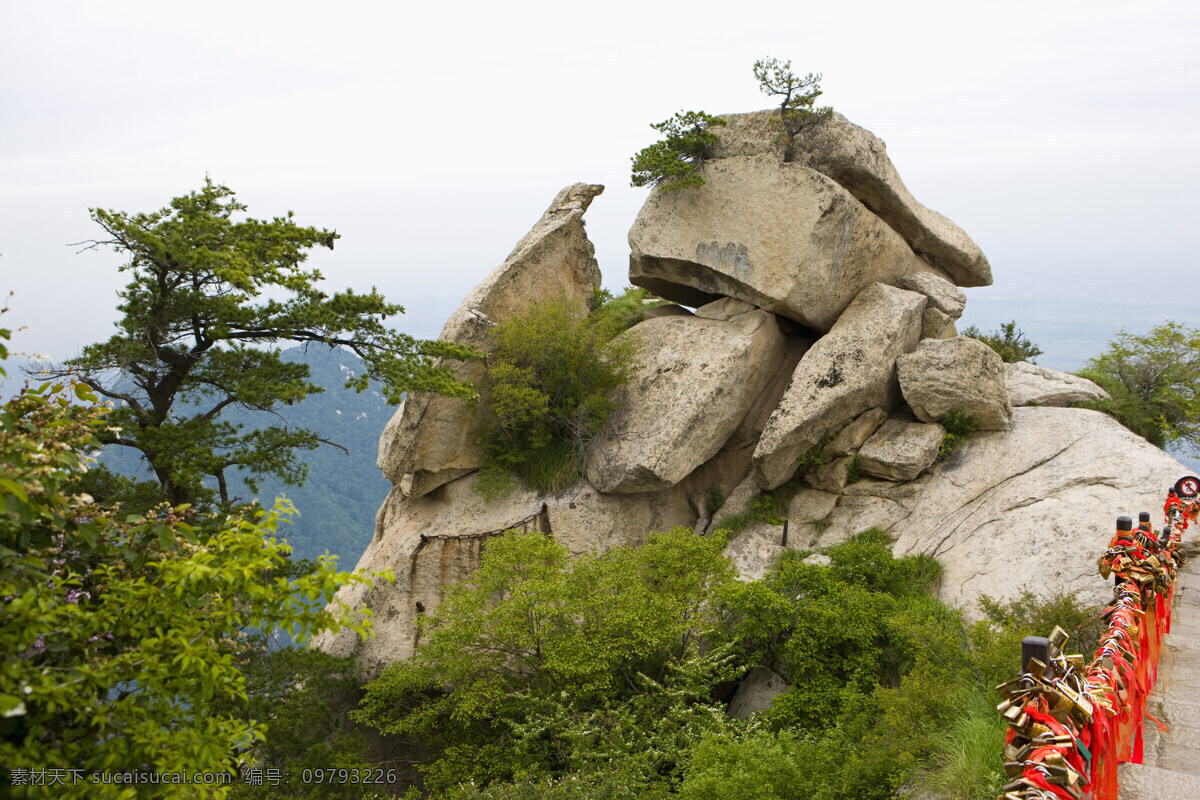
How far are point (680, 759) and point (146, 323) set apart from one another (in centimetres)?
1292

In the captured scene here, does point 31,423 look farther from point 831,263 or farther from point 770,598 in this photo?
point 831,263

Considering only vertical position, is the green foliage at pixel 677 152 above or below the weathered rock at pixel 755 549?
above

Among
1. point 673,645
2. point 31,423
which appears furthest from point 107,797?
point 673,645

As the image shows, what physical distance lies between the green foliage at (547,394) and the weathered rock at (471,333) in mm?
515

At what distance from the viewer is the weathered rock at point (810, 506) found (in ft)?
62.1

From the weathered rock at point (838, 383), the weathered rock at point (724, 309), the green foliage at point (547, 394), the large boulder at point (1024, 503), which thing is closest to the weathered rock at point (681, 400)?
the weathered rock at point (724, 309)

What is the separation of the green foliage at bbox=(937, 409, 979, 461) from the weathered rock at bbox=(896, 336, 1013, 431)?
0.38 feet

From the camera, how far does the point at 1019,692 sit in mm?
4090

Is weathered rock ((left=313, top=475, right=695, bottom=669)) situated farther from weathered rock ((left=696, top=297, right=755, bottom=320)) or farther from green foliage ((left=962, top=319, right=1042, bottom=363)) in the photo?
green foliage ((left=962, top=319, right=1042, bottom=363))

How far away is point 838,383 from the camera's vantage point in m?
18.8

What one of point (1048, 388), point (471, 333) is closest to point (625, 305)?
point (471, 333)

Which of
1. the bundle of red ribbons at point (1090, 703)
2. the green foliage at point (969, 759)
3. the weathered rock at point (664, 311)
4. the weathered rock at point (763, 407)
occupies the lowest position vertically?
the green foliage at point (969, 759)

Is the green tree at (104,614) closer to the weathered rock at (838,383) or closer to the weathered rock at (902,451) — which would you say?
the weathered rock at (838,383)

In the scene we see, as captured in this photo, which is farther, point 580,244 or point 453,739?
point 580,244
